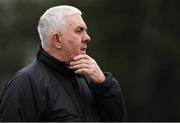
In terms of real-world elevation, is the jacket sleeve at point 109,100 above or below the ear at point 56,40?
below

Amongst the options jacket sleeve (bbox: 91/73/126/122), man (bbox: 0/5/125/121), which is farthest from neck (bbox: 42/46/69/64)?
jacket sleeve (bbox: 91/73/126/122)

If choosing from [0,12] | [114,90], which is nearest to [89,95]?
[114,90]

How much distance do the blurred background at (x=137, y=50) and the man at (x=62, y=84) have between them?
24109 millimetres

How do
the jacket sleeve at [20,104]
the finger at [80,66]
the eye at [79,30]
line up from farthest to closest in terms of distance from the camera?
1. the eye at [79,30]
2. the finger at [80,66]
3. the jacket sleeve at [20,104]

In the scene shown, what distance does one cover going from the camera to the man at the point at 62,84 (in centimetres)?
599

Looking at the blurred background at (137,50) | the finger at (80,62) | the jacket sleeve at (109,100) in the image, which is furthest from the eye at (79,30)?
the blurred background at (137,50)

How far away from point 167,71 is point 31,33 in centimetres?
956

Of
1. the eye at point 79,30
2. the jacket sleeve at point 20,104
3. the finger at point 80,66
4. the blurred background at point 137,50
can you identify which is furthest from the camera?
the blurred background at point 137,50

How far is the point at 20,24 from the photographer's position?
133 ft

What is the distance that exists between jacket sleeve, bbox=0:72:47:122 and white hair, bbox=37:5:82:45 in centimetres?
49

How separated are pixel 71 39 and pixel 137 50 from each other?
95.0ft

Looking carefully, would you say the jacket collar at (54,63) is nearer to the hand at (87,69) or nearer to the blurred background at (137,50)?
the hand at (87,69)

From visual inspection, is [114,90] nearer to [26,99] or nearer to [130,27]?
[26,99]

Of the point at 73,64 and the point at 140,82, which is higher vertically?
the point at 73,64
